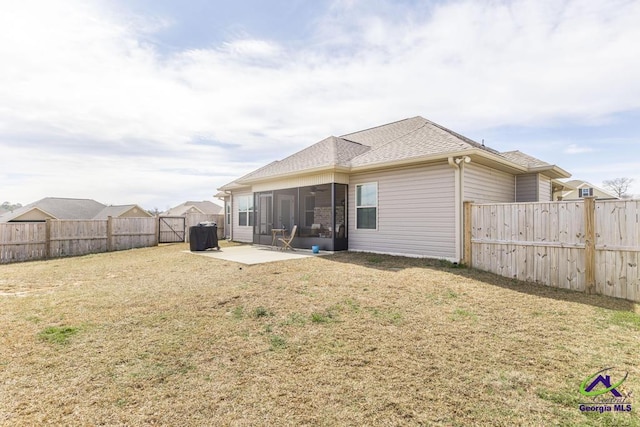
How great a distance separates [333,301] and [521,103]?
9293 mm

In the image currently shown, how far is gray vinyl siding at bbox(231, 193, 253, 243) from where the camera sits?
633 inches

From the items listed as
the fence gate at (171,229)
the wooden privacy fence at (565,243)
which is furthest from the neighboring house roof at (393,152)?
the fence gate at (171,229)

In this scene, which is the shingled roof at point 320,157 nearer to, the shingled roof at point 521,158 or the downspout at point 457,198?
the downspout at point 457,198

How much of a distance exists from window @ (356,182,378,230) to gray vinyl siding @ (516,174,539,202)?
5309 millimetres

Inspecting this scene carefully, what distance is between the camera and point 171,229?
1727 centimetres

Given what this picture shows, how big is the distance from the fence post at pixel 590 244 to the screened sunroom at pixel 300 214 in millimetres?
6548

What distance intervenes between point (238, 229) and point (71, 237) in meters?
7.16

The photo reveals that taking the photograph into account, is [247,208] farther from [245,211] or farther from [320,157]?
[320,157]

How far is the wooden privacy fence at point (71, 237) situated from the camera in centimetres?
1130

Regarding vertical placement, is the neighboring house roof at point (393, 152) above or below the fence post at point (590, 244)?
above

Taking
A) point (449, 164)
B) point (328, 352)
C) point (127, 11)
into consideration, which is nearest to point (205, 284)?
point (328, 352)

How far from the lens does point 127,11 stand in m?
6.38

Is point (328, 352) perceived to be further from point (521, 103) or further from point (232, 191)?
point (232, 191)

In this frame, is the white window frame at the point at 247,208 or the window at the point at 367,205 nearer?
the window at the point at 367,205
